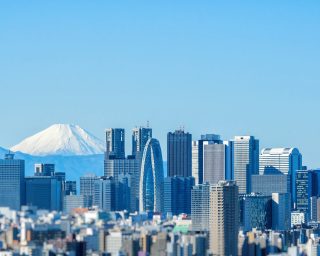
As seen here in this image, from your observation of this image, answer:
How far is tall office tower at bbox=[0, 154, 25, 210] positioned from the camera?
21.4 m

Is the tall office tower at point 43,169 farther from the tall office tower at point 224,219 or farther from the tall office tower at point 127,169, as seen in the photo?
the tall office tower at point 224,219

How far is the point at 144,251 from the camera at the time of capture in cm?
1991

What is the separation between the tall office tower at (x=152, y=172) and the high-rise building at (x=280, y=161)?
4076 millimetres

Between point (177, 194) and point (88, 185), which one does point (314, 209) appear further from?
point (88, 185)

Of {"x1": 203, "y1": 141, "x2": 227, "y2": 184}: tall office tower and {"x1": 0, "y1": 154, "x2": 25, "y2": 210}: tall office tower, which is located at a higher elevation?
{"x1": 203, "y1": 141, "x2": 227, "y2": 184}: tall office tower

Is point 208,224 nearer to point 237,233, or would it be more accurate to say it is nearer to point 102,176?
point 237,233

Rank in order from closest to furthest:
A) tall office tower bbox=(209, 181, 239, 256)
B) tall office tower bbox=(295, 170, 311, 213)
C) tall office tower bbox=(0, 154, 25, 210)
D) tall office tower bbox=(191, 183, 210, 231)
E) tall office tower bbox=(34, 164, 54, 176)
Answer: tall office tower bbox=(0, 154, 25, 210)
tall office tower bbox=(209, 181, 239, 256)
tall office tower bbox=(191, 183, 210, 231)
tall office tower bbox=(34, 164, 54, 176)
tall office tower bbox=(295, 170, 311, 213)

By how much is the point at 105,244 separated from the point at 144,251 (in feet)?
2.13

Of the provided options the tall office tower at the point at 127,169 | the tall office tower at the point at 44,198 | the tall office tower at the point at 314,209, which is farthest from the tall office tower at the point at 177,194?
the tall office tower at the point at 44,198

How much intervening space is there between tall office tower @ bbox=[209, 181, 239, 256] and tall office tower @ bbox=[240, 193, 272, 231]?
0.43m

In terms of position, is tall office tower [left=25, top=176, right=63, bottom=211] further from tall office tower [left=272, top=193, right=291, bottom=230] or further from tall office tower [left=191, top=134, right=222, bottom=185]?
tall office tower [left=191, top=134, right=222, bottom=185]

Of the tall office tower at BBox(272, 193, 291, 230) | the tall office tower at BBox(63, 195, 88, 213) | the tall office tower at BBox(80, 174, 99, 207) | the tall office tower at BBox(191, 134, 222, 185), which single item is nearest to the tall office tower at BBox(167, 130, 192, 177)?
the tall office tower at BBox(191, 134, 222, 185)

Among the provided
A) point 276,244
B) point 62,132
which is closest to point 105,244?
point 276,244

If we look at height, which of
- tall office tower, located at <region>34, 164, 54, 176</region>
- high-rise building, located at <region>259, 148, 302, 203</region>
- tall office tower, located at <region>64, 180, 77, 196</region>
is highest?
high-rise building, located at <region>259, 148, 302, 203</region>
